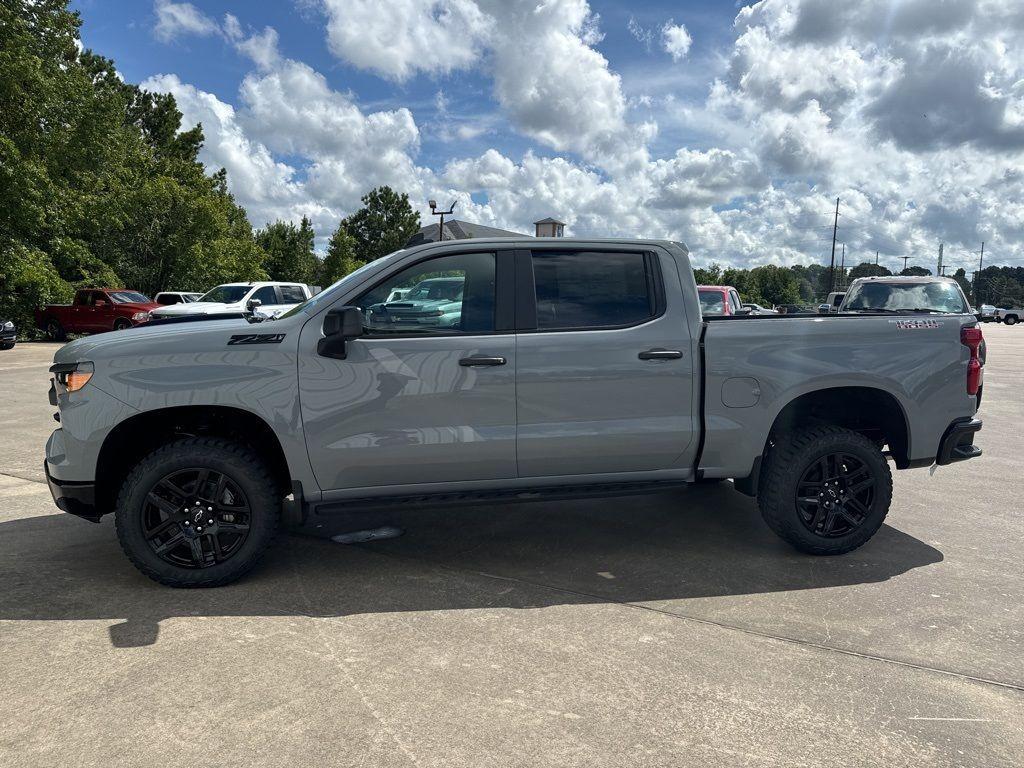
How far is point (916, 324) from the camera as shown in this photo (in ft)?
14.9

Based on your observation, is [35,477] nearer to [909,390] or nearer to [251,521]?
[251,521]

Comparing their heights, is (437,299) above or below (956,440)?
above

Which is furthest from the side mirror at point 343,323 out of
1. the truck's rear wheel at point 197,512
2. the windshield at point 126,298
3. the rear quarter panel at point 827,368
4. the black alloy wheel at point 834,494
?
the windshield at point 126,298

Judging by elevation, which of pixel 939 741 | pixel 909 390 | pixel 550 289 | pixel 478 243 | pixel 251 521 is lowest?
pixel 939 741

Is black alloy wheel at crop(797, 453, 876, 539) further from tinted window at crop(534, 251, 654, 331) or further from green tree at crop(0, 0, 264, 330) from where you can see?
green tree at crop(0, 0, 264, 330)

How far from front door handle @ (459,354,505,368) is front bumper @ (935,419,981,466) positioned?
2.88m

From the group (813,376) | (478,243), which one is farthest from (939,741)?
(478,243)

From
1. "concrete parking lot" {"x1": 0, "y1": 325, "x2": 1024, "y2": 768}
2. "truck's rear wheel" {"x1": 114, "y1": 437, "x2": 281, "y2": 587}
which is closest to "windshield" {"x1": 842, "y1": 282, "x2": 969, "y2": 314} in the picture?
"concrete parking lot" {"x1": 0, "y1": 325, "x2": 1024, "y2": 768}

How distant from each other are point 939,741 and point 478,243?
318cm

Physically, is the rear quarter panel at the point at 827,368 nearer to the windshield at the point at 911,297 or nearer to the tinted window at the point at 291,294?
the windshield at the point at 911,297

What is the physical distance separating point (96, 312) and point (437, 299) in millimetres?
22978

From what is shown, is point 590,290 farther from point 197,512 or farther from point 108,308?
point 108,308

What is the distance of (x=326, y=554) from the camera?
4617mm

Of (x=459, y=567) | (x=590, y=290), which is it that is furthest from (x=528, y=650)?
(x=590, y=290)
